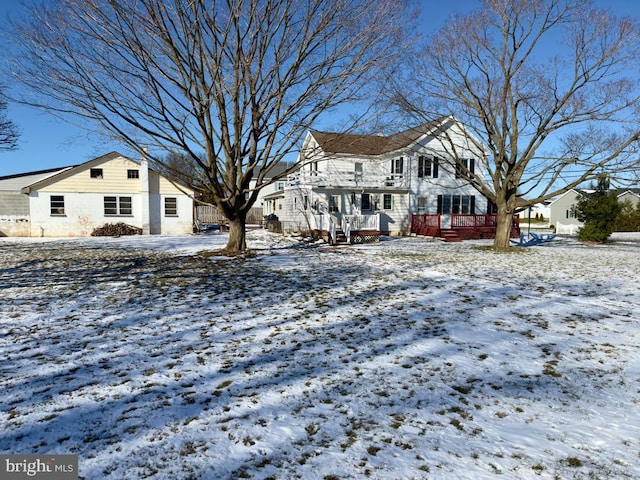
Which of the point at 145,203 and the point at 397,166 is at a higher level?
the point at 397,166

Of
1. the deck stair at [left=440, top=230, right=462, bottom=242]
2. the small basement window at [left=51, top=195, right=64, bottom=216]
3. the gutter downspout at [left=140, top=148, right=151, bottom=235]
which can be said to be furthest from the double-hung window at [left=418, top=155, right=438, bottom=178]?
the small basement window at [left=51, top=195, right=64, bottom=216]

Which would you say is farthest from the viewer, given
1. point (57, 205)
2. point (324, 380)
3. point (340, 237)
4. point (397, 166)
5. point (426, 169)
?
point (426, 169)

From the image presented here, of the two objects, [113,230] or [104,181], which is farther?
[104,181]

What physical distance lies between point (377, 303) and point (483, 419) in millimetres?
3910

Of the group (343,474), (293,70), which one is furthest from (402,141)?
(343,474)

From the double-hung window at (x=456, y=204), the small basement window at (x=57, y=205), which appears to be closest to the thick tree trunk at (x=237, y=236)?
the small basement window at (x=57, y=205)

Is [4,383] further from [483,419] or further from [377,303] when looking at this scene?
[377,303]

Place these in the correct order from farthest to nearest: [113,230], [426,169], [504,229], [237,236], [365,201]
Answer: [426,169]
[365,201]
[113,230]
[504,229]
[237,236]

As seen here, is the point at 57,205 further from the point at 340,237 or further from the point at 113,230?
the point at 340,237

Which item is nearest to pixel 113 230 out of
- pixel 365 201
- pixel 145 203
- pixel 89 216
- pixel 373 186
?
pixel 89 216

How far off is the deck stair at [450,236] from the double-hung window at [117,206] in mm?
19889

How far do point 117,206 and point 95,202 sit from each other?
4.14ft

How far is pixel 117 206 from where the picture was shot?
2477 centimetres

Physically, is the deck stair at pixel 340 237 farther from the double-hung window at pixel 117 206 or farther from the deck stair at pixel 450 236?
the double-hung window at pixel 117 206
